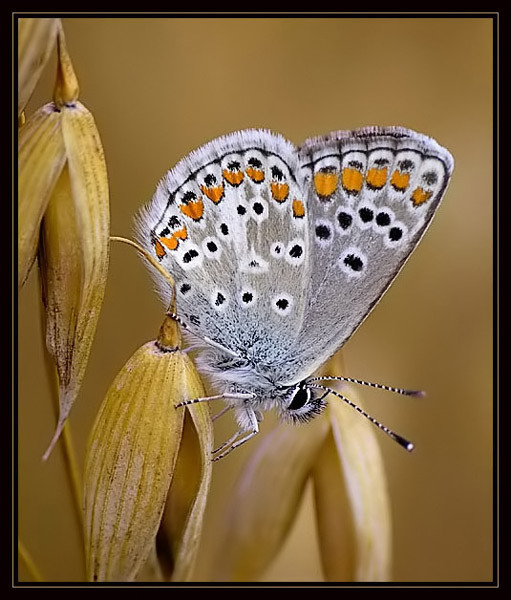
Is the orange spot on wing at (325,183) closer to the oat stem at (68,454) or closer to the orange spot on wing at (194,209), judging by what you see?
the orange spot on wing at (194,209)

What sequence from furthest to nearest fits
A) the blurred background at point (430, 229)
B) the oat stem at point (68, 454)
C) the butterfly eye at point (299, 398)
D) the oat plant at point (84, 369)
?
the blurred background at point (430, 229) → the butterfly eye at point (299, 398) → the oat stem at point (68, 454) → the oat plant at point (84, 369)

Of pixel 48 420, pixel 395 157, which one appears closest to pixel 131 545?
pixel 395 157

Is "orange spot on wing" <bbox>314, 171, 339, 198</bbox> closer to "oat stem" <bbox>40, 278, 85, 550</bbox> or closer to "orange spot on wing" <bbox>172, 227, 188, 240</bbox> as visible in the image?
"orange spot on wing" <bbox>172, 227, 188, 240</bbox>

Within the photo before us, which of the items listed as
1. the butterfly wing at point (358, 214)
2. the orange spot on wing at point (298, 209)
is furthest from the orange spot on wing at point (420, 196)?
→ the orange spot on wing at point (298, 209)

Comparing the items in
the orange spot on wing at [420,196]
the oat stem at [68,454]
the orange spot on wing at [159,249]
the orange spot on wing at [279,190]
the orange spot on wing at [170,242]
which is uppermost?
the orange spot on wing at [279,190]

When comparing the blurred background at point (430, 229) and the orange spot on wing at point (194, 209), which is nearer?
the orange spot on wing at point (194, 209)

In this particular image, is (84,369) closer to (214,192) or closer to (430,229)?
(214,192)

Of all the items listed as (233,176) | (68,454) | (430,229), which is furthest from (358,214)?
(430,229)
